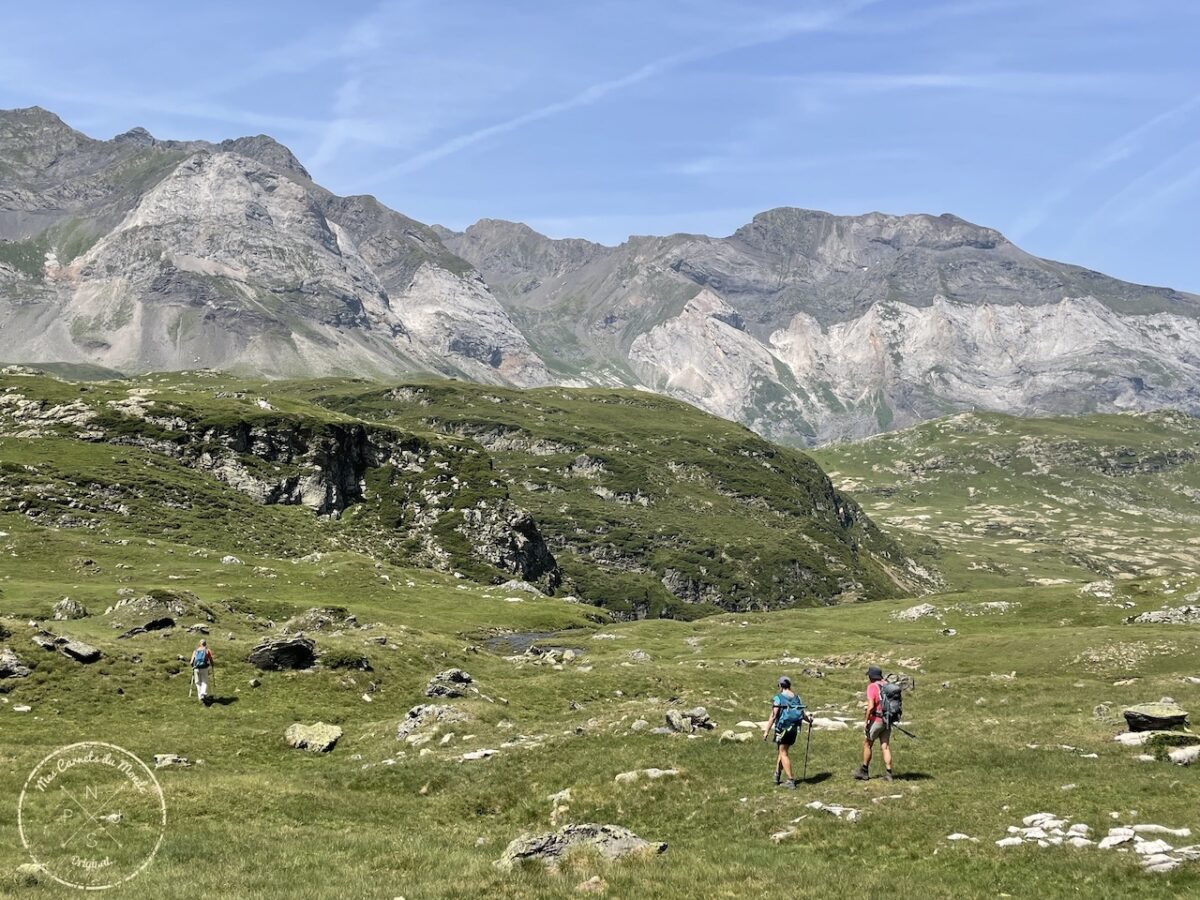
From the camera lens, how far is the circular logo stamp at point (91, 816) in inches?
914

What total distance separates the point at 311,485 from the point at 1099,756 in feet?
596

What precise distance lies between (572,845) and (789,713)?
Result: 11.0 metres

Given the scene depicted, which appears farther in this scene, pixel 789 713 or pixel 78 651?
pixel 78 651

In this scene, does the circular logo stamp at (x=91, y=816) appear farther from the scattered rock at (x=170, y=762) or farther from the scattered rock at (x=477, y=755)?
the scattered rock at (x=477, y=755)

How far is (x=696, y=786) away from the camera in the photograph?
32438 millimetres

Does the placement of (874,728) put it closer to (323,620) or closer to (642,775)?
(642,775)

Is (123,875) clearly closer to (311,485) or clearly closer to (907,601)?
(907,601)


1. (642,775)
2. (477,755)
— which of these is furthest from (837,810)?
(477,755)

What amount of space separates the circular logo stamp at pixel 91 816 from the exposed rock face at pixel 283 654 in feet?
60.0

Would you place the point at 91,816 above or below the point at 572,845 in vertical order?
below

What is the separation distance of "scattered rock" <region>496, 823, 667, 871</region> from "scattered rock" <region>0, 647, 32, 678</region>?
3685 cm

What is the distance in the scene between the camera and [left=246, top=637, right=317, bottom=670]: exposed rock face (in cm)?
5497

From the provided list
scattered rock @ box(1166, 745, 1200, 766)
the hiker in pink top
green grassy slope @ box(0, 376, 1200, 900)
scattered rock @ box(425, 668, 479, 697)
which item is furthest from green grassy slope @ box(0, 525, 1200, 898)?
scattered rock @ box(425, 668, 479, 697)

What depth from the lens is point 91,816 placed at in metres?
28.1
